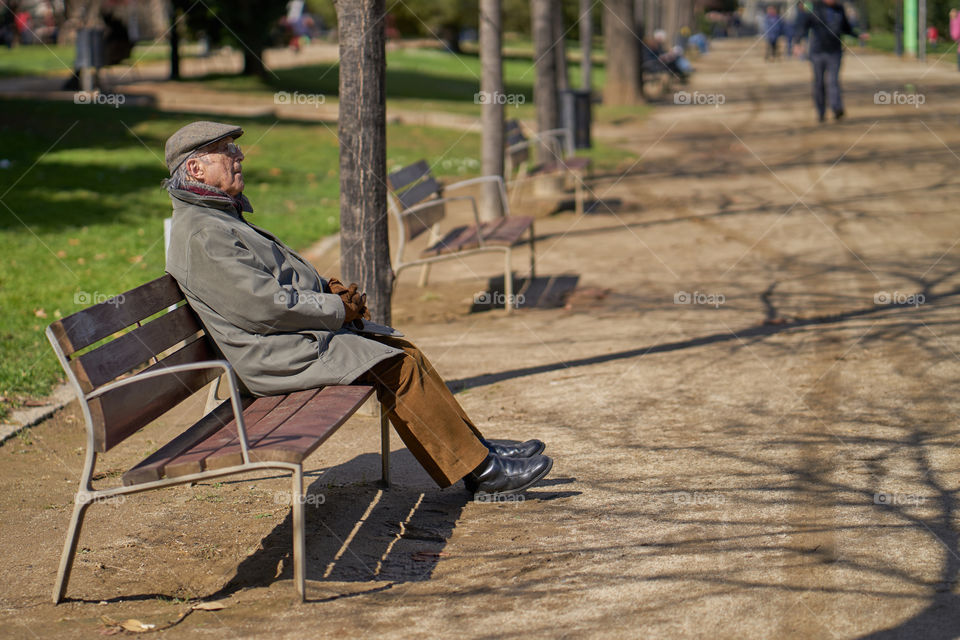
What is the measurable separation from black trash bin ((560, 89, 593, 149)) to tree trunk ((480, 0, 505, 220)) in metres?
4.54

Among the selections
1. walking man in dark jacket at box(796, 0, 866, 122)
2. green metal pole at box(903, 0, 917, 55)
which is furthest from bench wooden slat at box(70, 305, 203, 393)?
green metal pole at box(903, 0, 917, 55)

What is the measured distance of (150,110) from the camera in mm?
21234

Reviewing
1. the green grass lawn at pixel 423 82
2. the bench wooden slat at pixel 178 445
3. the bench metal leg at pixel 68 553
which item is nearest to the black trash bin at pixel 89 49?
the green grass lawn at pixel 423 82

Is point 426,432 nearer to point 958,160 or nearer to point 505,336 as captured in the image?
point 505,336

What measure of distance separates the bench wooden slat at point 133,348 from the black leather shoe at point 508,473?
133cm

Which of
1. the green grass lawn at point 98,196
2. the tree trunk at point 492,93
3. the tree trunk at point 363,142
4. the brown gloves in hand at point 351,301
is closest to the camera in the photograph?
the brown gloves in hand at point 351,301

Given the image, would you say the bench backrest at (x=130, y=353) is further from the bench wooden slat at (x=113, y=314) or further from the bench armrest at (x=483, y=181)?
the bench armrest at (x=483, y=181)

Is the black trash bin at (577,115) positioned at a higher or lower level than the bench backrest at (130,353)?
higher

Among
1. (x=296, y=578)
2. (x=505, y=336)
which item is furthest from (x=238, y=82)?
(x=296, y=578)

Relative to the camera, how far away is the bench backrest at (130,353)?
387 cm

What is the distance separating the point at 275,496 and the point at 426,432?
0.93m

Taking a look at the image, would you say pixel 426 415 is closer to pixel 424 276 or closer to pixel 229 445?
pixel 229 445

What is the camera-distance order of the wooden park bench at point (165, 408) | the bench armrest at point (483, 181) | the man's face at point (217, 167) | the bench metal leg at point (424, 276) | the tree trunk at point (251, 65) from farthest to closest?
the tree trunk at point (251, 65), the bench metal leg at point (424, 276), the bench armrest at point (483, 181), the man's face at point (217, 167), the wooden park bench at point (165, 408)

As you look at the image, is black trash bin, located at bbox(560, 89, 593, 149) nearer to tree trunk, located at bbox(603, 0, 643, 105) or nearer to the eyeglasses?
tree trunk, located at bbox(603, 0, 643, 105)
